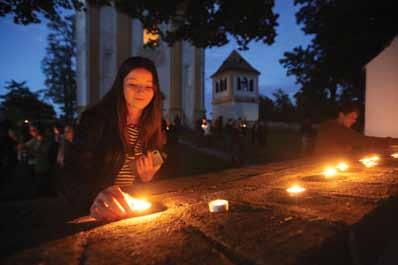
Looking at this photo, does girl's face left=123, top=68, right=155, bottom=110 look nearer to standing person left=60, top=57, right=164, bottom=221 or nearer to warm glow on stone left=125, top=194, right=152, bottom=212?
standing person left=60, top=57, right=164, bottom=221

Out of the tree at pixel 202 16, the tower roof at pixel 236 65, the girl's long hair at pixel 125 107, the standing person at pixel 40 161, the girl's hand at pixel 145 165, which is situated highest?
the tower roof at pixel 236 65

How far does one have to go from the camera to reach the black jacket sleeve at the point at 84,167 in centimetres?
202

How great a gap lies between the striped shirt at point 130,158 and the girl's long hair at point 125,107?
7cm

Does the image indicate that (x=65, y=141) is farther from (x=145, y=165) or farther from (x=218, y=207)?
(x=218, y=207)

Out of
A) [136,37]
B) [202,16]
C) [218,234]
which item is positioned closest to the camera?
[218,234]

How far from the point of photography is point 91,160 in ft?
7.02

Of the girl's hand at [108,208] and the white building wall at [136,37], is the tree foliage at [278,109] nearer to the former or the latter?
the white building wall at [136,37]

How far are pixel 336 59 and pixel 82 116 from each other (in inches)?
764

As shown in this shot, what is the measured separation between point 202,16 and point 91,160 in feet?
28.6

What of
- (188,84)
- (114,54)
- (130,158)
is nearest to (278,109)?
(188,84)

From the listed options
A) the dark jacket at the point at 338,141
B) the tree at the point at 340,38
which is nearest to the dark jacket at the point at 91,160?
the dark jacket at the point at 338,141

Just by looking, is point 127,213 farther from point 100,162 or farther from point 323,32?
point 323,32

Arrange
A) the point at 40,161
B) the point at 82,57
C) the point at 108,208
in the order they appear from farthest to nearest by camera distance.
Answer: the point at 82,57
the point at 40,161
the point at 108,208

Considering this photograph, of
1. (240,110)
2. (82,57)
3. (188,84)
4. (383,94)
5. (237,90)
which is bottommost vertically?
(383,94)
